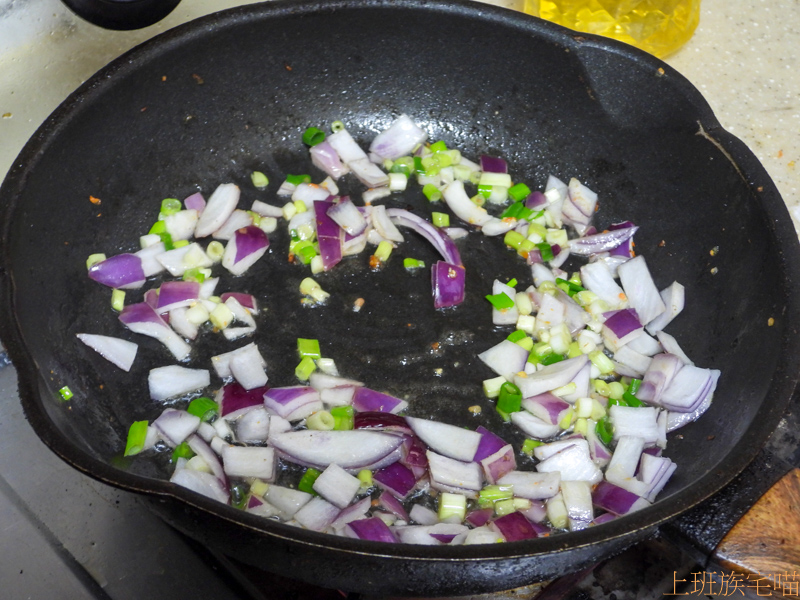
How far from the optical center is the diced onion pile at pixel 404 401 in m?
1.04

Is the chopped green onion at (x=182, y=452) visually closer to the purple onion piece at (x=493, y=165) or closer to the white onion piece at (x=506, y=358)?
the white onion piece at (x=506, y=358)

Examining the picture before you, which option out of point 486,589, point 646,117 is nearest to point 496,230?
point 646,117

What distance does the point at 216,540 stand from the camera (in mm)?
857

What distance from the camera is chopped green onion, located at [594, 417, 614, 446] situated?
3.73 ft

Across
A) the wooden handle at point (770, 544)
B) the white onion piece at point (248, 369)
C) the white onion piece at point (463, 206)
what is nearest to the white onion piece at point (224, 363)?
the white onion piece at point (248, 369)

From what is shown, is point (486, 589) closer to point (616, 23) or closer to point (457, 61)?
point (457, 61)

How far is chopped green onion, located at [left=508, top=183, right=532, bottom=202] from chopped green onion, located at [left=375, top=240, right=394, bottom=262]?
269 millimetres

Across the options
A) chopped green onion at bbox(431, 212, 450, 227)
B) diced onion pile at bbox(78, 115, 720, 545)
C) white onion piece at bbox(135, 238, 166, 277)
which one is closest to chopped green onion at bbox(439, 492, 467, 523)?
diced onion pile at bbox(78, 115, 720, 545)

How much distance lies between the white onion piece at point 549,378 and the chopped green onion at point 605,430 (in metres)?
0.08

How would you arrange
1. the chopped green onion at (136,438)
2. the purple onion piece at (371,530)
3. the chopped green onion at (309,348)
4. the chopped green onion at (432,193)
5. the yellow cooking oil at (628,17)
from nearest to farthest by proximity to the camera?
the purple onion piece at (371,530) < the chopped green onion at (136,438) < the chopped green onion at (309,348) < the chopped green onion at (432,193) < the yellow cooking oil at (628,17)

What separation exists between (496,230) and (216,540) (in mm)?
769

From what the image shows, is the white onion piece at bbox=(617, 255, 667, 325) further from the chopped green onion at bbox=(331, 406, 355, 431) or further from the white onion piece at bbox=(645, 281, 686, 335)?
the chopped green onion at bbox=(331, 406, 355, 431)

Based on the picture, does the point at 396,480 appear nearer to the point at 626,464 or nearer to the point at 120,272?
the point at 626,464

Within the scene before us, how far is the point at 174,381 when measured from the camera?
1148mm
